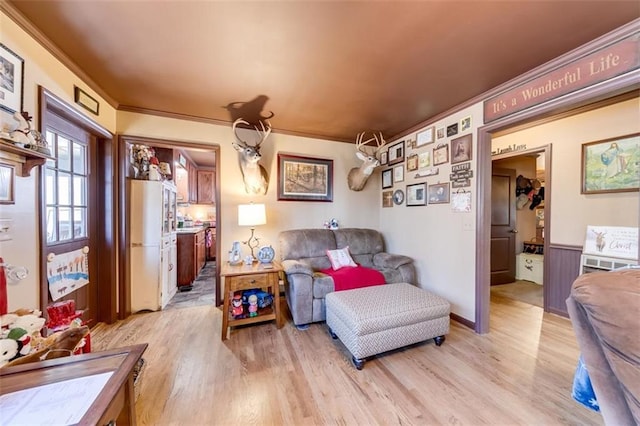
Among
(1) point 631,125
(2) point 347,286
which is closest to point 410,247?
(2) point 347,286

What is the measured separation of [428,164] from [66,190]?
3788 mm

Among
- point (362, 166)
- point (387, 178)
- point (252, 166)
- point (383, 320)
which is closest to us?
point (383, 320)

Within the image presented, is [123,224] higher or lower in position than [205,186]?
lower

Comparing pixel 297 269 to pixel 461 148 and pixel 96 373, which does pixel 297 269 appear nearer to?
pixel 96 373

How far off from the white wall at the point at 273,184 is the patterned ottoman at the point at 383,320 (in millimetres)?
1520

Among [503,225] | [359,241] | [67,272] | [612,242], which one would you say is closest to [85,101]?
[67,272]

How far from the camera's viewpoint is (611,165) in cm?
251

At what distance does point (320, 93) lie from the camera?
2.37m

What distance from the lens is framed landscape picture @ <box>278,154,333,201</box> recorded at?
338 centimetres

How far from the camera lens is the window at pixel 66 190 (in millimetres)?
1925

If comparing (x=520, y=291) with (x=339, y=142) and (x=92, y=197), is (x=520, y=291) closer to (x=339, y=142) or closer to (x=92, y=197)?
(x=339, y=142)

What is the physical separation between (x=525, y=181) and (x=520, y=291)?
1.96 m

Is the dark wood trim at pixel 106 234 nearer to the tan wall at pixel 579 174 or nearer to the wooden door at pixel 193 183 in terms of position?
the wooden door at pixel 193 183

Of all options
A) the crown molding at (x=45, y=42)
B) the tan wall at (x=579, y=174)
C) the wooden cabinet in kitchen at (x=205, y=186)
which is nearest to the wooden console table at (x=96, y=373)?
the crown molding at (x=45, y=42)
